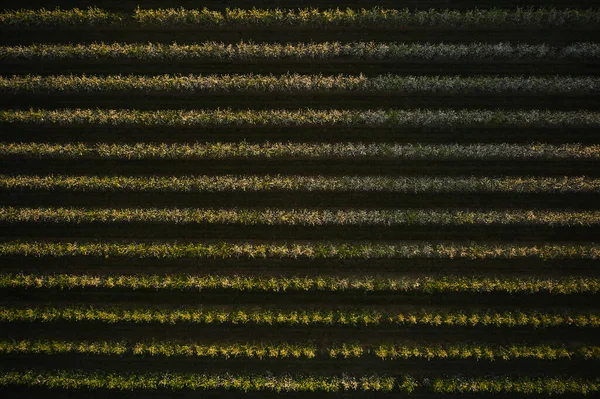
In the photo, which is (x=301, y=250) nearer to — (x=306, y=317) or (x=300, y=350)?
(x=306, y=317)

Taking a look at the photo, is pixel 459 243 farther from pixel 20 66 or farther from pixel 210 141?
pixel 20 66

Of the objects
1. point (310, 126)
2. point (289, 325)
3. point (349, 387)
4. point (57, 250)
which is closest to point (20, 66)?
point (57, 250)

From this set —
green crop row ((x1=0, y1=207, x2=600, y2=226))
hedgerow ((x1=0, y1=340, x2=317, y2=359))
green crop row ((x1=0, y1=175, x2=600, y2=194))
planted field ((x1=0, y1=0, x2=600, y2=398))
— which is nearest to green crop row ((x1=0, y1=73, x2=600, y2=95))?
planted field ((x1=0, y1=0, x2=600, y2=398))

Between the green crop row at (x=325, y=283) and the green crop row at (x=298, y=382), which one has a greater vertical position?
the green crop row at (x=325, y=283)

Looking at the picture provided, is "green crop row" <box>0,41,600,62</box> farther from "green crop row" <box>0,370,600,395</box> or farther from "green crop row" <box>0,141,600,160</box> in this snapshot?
"green crop row" <box>0,370,600,395</box>

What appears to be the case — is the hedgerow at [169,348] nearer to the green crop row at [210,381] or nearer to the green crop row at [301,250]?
the green crop row at [210,381]

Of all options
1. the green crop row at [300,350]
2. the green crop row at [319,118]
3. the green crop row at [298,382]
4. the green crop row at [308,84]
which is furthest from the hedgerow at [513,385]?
the green crop row at [308,84]

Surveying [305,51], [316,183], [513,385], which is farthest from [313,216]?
[513,385]
